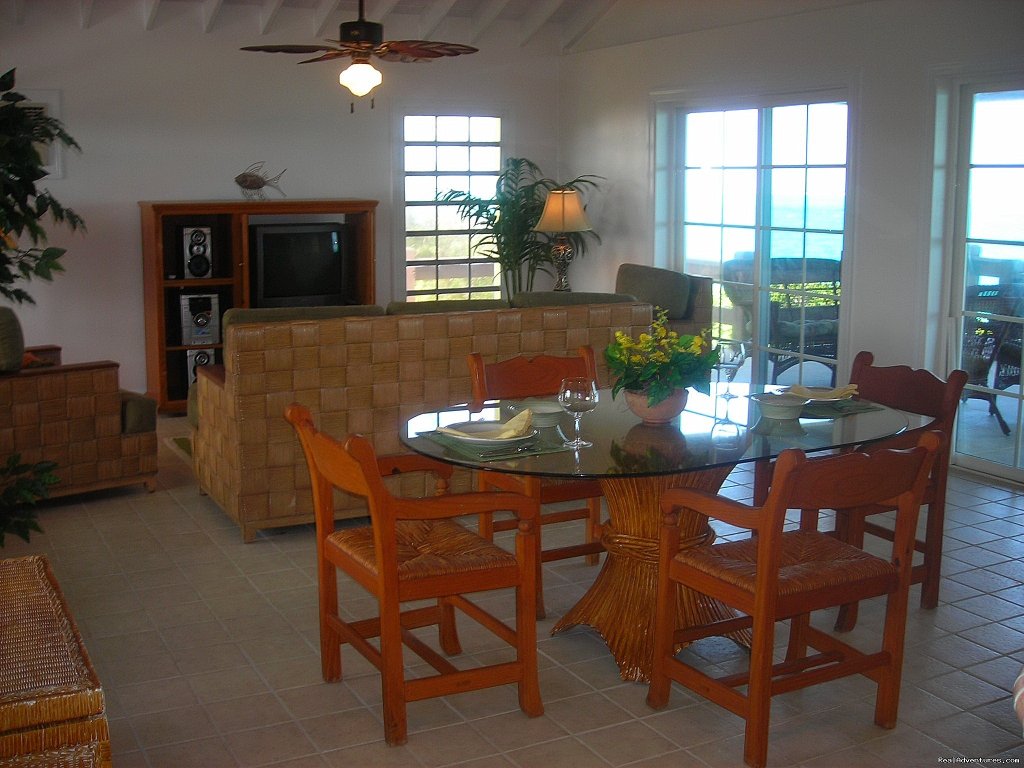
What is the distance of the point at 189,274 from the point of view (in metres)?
7.47

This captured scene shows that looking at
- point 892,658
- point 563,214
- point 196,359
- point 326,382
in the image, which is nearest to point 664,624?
point 892,658

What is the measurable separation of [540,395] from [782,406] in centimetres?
88

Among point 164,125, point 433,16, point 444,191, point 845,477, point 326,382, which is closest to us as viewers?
point 845,477

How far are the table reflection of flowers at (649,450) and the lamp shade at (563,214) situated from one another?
4419 mm

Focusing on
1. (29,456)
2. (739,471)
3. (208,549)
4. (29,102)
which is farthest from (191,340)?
(739,471)

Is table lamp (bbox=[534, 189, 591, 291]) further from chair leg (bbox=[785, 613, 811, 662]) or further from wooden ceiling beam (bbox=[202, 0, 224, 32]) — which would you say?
chair leg (bbox=[785, 613, 811, 662])

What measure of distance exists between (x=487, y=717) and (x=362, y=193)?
5810mm

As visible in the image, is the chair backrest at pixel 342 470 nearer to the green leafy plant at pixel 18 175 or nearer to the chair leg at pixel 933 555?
the green leafy plant at pixel 18 175

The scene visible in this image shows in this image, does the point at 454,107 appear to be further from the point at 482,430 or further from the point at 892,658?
the point at 892,658

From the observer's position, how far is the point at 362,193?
8430 mm

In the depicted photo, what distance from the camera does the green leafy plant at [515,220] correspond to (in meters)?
8.54

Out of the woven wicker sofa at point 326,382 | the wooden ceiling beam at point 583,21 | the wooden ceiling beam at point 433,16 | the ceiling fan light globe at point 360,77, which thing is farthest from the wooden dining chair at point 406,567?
the wooden ceiling beam at point 583,21

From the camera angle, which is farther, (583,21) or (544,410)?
(583,21)

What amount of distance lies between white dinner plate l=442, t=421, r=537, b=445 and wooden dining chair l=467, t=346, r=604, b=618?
33cm
